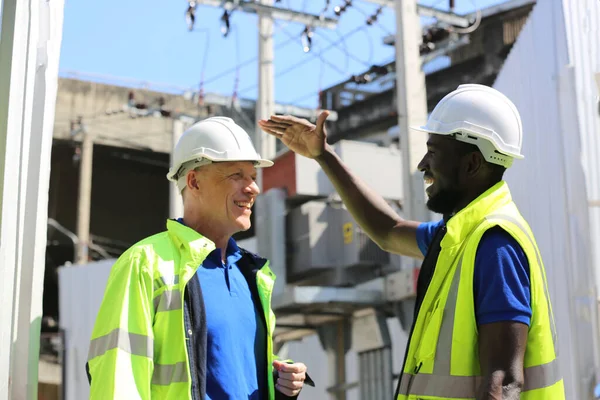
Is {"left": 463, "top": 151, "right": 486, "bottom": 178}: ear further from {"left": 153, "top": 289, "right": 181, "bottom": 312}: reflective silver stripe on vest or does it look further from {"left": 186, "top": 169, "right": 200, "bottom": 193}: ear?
{"left": 153, "top": 289, "right": 181, "bottom": 312}: reflective silver stripe on vest


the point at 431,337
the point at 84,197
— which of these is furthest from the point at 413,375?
the point at 84,197

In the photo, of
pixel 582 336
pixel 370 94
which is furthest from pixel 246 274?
pixel 370 94

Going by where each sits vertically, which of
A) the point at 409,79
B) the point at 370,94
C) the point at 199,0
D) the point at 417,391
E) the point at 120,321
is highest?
the point at 370,94

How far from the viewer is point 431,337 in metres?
3.35

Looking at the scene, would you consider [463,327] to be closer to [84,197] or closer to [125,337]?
[125,337]

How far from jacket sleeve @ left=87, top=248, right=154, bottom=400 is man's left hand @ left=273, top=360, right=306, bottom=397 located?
2.25 ft

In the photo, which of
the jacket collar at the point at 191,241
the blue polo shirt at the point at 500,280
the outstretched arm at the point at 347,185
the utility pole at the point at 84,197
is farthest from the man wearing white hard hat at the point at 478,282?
the utility pole at the point at 84,197

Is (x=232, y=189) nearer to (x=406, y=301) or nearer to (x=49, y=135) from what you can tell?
(x=49, y=135)

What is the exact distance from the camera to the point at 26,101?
3.49 m

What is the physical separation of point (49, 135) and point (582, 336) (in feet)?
11.3

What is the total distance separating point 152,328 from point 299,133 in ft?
5.18

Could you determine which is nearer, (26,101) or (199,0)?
(26,101)

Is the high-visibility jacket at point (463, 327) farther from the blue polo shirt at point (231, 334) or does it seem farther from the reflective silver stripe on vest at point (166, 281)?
the reflective silver stripe on vest at point (166, 281)

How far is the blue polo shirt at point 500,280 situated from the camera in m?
3.17
